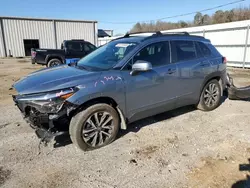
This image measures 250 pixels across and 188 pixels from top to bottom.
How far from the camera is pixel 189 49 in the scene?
4.58m

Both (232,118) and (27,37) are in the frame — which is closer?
(232,118)

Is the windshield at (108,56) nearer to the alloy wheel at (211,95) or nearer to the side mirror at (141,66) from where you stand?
the side mirror at (141,66)

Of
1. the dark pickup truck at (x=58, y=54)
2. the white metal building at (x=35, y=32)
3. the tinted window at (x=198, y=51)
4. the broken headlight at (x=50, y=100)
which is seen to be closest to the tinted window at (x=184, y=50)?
the tinted window at (x=198, y=51)

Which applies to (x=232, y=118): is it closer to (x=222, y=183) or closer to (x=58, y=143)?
(x=222, y=183)

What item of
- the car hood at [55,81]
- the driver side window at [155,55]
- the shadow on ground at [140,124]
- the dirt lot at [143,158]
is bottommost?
the dirt lot at [143,158]

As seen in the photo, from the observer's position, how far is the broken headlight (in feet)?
9.71

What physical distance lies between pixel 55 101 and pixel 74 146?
984 mm

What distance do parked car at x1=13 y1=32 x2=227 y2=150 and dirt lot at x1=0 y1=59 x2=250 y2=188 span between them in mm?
368

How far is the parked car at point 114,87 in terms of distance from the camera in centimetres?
307

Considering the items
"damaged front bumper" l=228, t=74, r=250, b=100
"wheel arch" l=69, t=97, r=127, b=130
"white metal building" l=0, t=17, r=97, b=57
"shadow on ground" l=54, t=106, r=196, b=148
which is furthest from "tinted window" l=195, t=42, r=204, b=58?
"white metal building" l=0, t=17, r=97, b=57

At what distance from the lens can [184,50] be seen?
4457 mm

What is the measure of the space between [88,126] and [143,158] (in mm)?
976

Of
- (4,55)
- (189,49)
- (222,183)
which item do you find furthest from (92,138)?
A: (4,55)

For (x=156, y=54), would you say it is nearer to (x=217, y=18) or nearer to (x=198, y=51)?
(x=198, y=51)
